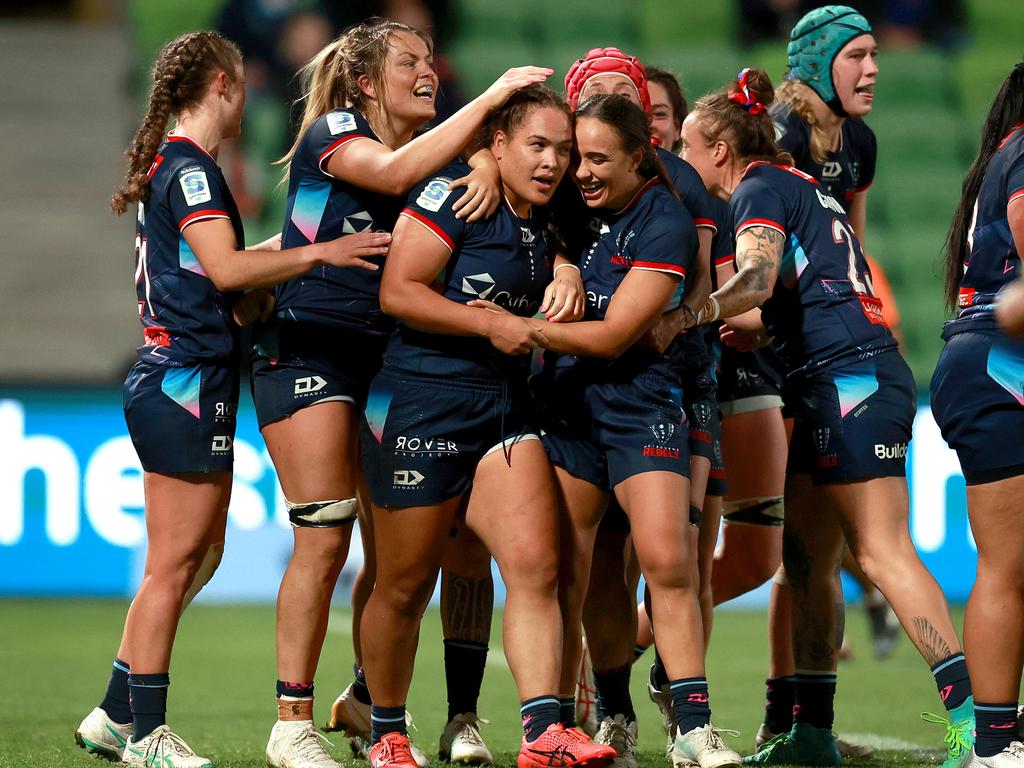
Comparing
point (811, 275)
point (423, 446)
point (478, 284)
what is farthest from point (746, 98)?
point (423, 446)

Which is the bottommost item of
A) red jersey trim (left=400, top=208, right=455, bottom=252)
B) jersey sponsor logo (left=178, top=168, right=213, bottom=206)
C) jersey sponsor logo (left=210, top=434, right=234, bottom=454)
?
jersey sponsor logo (left=210, top=434, right=234, bottom=454)

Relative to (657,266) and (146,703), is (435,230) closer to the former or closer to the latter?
(657,266)

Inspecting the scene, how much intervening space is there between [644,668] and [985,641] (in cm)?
374

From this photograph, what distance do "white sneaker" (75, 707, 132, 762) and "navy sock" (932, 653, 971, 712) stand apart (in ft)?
8.01

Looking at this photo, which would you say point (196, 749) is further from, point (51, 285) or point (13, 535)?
point (51, 285)

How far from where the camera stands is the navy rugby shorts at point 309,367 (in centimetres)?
429

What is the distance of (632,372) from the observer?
419cm

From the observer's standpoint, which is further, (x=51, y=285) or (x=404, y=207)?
(x=51, y=285)

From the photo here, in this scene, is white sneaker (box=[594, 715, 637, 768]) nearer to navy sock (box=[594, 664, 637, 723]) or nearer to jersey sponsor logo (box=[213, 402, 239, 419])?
navy sock (box=[594, 664, 637, 723])

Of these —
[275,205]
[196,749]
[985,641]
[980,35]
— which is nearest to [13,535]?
[275,205]

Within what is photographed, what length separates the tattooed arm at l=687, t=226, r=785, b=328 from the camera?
429cm

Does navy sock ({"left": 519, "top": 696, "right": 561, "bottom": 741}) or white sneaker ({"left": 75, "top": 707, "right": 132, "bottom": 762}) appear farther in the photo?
white sneaker ({"left": 75, "top": 707, "right": 132, "bottom": 762})

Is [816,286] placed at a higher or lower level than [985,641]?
higher

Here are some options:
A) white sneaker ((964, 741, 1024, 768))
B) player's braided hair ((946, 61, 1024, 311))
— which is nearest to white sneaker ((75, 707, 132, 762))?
white sneaker ((964, 741, 1024, 768))
